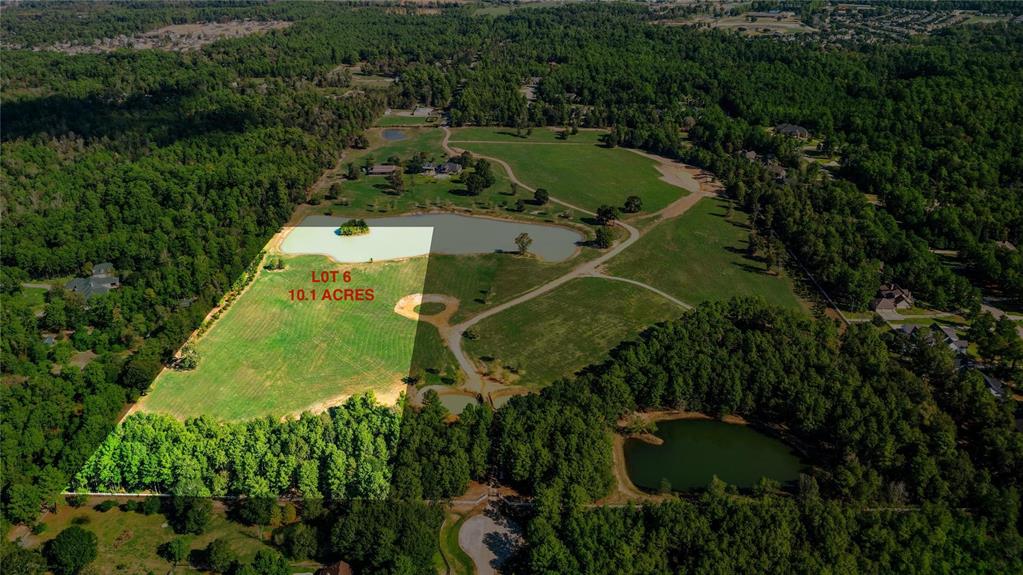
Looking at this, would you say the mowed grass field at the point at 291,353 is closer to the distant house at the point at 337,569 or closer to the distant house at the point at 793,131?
the distant house at the point at 337,569

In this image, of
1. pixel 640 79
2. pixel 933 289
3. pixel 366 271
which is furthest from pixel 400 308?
pixel 640 79

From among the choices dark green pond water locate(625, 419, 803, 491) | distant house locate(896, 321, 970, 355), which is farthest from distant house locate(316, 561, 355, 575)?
distant house locate(896, 321, 970, 355)

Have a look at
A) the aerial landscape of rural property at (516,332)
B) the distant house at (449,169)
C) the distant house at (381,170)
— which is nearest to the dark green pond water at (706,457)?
the aerial landscape of rural property at (516,332)

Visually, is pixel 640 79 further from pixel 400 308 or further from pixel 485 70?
pixel 400 308

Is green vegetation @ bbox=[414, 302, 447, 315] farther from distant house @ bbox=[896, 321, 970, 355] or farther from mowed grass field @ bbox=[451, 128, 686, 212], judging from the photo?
distant house @ bbox=[896, 321, 970, 355]

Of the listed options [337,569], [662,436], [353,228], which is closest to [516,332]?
[662,436]

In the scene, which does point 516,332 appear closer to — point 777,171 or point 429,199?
point 429,199
